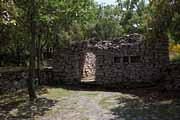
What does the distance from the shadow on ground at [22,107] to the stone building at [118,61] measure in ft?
14.8

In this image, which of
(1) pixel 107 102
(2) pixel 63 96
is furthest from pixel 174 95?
(2) pixel 63 96

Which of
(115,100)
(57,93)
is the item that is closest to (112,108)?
(115,100)

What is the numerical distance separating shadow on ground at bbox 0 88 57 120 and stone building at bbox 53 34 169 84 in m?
4.50

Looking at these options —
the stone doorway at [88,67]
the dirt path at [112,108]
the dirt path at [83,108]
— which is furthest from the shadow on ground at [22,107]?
the stone doorway at [88,67]

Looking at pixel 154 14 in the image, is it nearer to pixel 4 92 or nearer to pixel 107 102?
pixel 107 102

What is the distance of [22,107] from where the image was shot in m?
16.4

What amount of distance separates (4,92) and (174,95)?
9.30 meters

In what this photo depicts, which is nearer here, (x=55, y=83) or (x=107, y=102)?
(x=107, y=102)

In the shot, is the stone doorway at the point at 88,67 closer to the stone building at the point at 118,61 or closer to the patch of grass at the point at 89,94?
the stone building at the point at 118,61

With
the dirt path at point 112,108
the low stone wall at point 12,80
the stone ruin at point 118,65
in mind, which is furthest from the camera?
the stone ruin at point 118,65

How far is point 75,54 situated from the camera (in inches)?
898

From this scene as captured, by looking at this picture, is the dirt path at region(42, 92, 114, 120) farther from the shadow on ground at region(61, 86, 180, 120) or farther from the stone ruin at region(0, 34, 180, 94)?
the stone ruin at region(0, 34, 180, 94)

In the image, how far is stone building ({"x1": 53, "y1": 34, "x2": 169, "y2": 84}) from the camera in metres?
20.9

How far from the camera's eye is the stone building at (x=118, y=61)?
2094 cm
